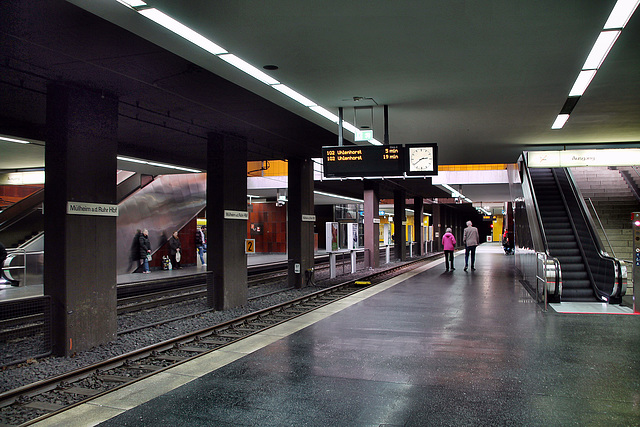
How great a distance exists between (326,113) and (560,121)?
17.2 ft

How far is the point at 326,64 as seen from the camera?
7.14 meters

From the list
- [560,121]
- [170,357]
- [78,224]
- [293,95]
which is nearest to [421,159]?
[293,95]

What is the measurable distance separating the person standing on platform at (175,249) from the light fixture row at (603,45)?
16247 mm

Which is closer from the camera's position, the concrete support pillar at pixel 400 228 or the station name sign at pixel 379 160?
the station name sign at pixel 379 160

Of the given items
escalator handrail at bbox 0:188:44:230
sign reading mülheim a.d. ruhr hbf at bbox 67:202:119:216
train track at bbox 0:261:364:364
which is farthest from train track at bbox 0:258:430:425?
escalator handrail at bbox 0:188:44:230

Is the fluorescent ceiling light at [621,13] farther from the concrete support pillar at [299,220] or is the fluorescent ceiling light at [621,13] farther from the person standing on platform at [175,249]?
the person standing on platform at [175,249]

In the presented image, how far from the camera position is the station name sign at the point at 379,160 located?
32.3ft

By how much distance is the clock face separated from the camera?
33.3ft

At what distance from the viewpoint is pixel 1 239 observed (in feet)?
57.0

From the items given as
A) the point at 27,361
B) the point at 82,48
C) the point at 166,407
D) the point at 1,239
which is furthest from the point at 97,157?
the point at 1,239

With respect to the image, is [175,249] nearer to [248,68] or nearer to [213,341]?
[213,341]

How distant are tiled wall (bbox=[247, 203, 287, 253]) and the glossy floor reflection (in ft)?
94.6

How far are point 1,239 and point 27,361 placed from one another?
12.8 metres

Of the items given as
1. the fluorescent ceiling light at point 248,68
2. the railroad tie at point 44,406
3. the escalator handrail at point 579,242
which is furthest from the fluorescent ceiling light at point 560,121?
the railroad tie at point 44,406
